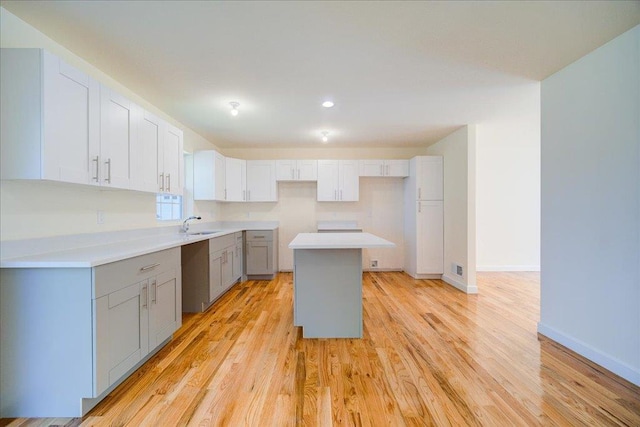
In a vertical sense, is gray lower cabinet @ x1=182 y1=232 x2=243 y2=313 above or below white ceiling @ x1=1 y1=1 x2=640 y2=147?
below

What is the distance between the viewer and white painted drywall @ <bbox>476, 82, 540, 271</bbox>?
17.6 ft

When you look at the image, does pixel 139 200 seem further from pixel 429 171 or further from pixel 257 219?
pixel 429 171

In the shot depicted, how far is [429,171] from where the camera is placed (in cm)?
472

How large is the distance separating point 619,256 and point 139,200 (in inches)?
169

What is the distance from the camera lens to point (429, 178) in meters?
4.73

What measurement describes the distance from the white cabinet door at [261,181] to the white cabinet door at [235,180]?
10cm

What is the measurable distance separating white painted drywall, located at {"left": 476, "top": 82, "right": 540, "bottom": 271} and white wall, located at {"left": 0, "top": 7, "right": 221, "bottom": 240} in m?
5.86

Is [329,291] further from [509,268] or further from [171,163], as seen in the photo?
[509,268]

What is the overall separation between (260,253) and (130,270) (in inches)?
111

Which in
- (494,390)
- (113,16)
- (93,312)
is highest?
(113,16)

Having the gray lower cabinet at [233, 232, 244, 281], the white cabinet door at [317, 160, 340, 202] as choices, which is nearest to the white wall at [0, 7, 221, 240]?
the gray lower cabinet at [233, 232, 244, 281]

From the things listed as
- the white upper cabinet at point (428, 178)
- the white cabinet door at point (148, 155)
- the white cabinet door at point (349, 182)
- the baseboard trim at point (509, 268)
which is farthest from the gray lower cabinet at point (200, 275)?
the baseboard trim at point (509, 268)

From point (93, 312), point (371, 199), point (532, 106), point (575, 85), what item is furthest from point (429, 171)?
point (93, 312)

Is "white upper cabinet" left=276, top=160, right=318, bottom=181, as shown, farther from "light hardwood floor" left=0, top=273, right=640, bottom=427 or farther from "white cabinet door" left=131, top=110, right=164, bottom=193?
"light hardwood floor" left=0, top=273, right=640, bottom=427
